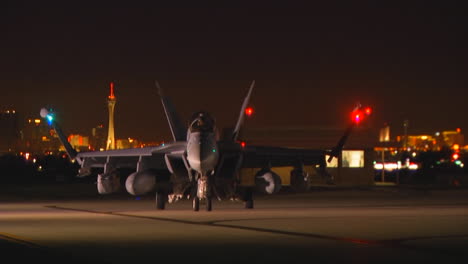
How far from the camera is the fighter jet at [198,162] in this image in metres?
26.4

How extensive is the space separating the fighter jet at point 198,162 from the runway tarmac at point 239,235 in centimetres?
93

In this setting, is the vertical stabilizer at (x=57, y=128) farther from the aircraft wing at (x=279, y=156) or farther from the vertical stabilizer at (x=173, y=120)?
the aircraft wing at (x=279, y=156)

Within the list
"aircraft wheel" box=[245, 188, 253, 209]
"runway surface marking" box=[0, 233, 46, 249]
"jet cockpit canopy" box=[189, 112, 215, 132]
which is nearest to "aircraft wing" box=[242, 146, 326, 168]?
"aircraft wheel" box=[245, 188, 253, 209]

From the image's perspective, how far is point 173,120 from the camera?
3219cm

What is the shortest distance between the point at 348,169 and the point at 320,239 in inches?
1996

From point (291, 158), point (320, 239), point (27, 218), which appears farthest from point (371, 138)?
point (320, 239)

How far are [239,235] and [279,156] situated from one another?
45.1 feet

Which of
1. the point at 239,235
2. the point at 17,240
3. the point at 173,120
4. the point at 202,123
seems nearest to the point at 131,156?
the point at 173,120

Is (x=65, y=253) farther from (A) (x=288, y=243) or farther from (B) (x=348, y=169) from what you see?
(B) (x=348, y=169)

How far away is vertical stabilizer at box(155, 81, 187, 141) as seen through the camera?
31.9 metres

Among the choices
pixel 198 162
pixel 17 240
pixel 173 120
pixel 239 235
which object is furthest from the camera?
pixel 173 120

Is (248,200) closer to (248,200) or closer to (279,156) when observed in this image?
(248,200)

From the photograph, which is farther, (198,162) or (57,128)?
(57,128)

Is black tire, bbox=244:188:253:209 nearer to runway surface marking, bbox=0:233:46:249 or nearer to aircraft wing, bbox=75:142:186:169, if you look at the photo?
aircraft wing, bbox=75:142:186:169
